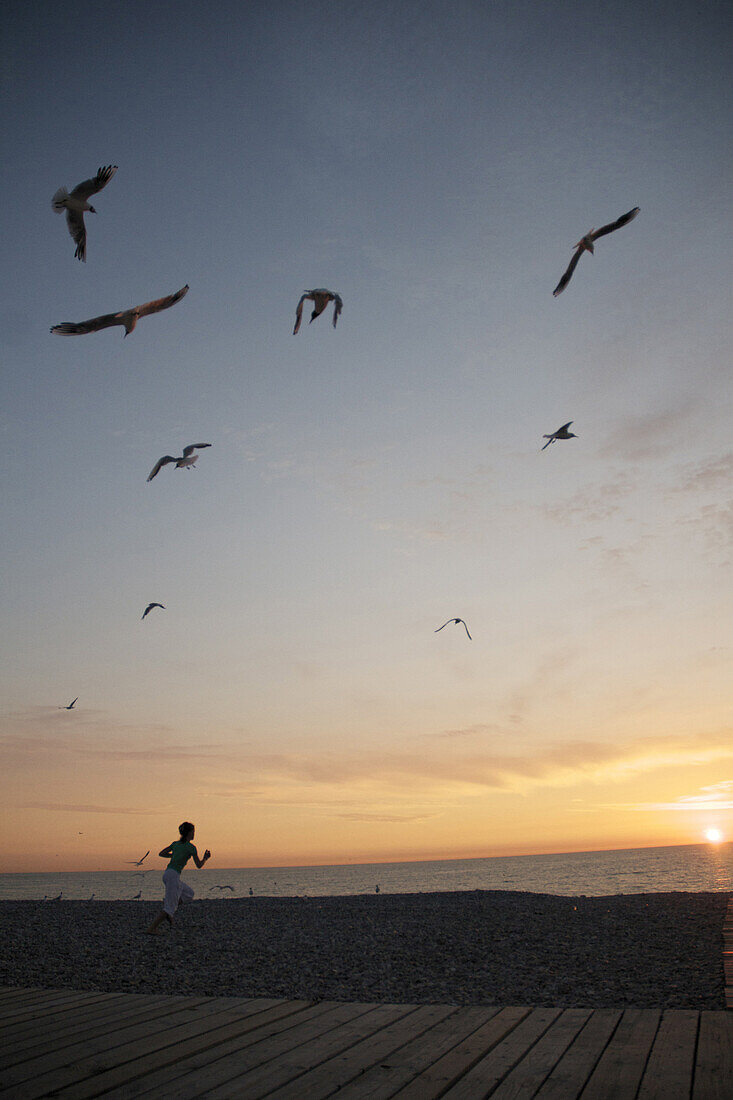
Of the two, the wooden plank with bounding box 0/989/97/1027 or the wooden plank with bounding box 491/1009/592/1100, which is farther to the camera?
the wooden plank with bounding box 0/989/97/1027

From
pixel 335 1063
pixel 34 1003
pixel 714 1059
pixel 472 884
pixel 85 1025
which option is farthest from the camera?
pixel 472 884

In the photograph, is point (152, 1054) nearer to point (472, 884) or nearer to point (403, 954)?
point (403, 954)

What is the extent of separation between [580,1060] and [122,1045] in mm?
3329

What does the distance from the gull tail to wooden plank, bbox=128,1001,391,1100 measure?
11118 millimetres

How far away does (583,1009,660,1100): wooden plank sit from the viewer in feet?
13.2

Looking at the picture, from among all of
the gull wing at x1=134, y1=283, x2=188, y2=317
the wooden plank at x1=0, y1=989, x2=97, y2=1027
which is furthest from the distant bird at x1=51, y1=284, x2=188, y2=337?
the wooden plank at x1=0, y1=989, x2=97, y2=1027

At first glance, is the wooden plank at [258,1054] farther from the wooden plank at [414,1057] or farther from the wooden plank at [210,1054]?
the wooden plank at [414,1057]

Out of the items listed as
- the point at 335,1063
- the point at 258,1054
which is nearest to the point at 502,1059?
the point at 335,1063

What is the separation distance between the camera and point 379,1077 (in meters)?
4.36

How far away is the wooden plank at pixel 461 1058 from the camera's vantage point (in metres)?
4.12

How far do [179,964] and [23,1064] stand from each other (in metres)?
7.16

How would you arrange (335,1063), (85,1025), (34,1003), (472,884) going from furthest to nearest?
1. (472,884)
2. (34,1003)
3. (85,1025)
4. (335,1063)

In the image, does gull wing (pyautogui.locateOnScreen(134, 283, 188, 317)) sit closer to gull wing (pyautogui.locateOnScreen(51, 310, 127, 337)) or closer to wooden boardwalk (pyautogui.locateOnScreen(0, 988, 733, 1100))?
gull wing (pyautogui.locateOnScreen(51, 310, 127, 337))

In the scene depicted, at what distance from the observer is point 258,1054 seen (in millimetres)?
4875
